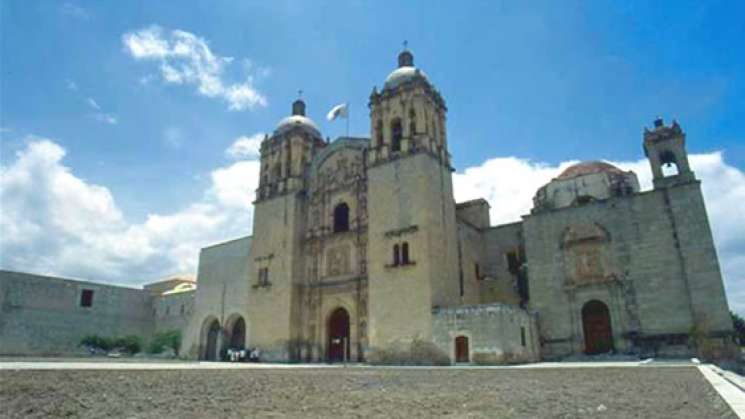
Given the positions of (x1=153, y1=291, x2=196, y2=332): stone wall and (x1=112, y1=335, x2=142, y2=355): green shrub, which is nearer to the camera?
(x1=112, y1=335, x2=142, y2=355): green shrub

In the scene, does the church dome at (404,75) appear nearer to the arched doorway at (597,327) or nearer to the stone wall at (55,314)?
the arched doorway at (597,327)

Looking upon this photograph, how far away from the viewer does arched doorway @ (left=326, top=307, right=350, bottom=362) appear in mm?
24516

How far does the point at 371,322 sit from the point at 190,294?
2354 centimetres

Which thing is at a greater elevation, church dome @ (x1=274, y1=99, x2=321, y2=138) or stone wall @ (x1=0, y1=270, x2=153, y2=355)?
church dome @ (x1=274, y1=99, x2=321, y2=138)

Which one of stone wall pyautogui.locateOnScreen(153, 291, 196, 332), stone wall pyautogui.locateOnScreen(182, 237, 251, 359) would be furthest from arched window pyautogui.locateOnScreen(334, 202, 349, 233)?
stone wall pyautogui.locateOnScreen(153, 291, 196, 332)

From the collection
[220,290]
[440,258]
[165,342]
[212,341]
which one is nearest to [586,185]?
[440,258]

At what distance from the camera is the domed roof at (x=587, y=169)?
2584 centimetres

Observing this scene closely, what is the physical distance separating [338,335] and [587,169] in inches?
632

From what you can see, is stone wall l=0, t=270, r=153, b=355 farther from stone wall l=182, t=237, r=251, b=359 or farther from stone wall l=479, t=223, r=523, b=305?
stone wall l=479, t=223, r=523, b=305

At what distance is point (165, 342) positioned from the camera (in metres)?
38.1

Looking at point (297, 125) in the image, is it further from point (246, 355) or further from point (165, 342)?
point (165, 342)

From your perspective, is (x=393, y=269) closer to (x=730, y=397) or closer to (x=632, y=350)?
(x=632, y=350)

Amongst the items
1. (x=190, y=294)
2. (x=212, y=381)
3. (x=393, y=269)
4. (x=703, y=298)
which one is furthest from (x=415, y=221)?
(x=190, y=294)

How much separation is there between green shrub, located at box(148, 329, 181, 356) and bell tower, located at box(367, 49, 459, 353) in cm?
2212
